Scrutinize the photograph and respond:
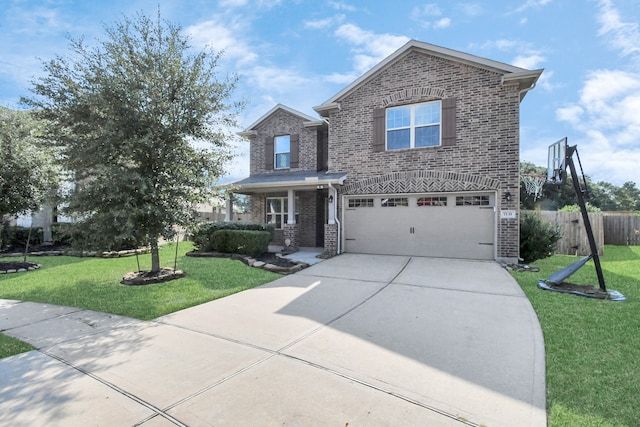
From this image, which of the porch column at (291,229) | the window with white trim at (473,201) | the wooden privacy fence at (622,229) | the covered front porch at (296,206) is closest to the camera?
the window with white trim at (473,201)

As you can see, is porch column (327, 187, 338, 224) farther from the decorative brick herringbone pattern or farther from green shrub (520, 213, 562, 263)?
green shrub (520, 213, 562, 263)

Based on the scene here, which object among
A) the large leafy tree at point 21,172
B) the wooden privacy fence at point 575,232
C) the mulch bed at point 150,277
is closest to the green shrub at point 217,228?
the mulch bed at point 150,277

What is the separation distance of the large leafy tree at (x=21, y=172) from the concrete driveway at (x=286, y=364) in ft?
19.3

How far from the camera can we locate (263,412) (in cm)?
262

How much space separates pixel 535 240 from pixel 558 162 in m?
3.55

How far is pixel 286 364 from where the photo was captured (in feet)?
11.4

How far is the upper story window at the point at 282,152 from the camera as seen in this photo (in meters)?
15.0

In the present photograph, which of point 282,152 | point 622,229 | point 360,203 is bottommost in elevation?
point 622,229

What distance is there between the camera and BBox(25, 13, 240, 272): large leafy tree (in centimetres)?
711

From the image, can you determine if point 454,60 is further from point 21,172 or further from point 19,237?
point 19,237

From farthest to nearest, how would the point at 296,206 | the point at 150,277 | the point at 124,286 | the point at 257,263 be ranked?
1. the point at 296,206
2. the point at 257,263
3. the point at 150,277
4. the point at 124,286

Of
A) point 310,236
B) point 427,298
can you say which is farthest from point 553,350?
point 310,236

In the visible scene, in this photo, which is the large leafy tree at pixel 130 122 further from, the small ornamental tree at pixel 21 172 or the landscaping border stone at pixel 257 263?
the small ornamental tree at pixel 21 172

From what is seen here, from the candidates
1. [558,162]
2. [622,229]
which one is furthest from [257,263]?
[622,229]
